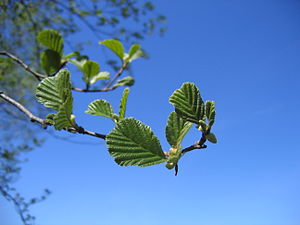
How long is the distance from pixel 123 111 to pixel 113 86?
53 cm

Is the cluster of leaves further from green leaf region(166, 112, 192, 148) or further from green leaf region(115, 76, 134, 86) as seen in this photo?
green leaf region(115, 76, 134, 86)

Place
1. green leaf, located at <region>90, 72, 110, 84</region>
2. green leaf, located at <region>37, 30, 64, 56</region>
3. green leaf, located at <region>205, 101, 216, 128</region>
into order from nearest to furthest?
green leaf, located at <region>205, 101, 216, 128</region>
green leaf, located at <region>37, 30, 64, 56</region>
green leaf, located at <region>90, 72, 110, 84</region>

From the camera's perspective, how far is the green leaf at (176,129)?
0.43 metres

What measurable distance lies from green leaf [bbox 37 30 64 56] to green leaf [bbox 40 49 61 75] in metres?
0.02

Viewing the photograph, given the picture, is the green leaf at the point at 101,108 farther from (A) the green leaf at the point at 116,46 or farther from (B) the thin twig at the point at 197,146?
(A) the green leaf at the point at 116,46

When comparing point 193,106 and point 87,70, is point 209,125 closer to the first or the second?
point 193,106

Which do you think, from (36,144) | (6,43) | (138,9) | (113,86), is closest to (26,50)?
(6,43)

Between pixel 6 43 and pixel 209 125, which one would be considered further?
pixel 6 43

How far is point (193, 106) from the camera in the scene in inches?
16.5

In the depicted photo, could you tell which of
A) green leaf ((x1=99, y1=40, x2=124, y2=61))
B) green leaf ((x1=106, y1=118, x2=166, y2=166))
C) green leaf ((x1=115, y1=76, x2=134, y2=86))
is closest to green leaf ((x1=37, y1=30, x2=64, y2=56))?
green leaf ((x1=99, y1=40, x2=124, y2=61))

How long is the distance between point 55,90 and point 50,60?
406 mm

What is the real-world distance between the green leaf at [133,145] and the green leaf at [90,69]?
50 cm

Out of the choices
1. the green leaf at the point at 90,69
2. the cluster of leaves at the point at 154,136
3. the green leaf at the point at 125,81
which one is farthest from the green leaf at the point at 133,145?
the green leaf at the point at 125,81

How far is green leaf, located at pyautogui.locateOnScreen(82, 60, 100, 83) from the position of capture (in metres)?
0.87
